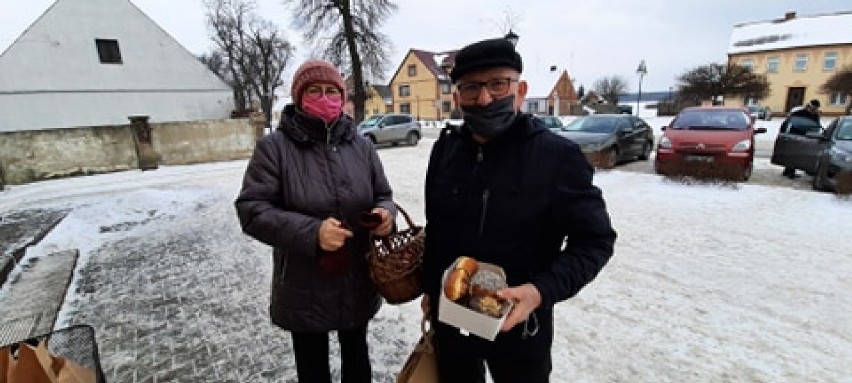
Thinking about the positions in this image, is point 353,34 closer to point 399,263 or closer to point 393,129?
point 393,129

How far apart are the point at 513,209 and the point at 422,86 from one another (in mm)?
48534

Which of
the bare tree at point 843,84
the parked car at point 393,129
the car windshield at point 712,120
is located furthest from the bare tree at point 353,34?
the bare tree at point 843,84

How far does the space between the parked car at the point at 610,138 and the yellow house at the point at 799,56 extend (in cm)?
3218

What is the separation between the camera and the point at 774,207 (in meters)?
6.50

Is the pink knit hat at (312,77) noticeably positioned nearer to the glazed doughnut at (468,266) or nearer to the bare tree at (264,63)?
the glazed doughnut at (468,266)

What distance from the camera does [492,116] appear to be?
1471mm

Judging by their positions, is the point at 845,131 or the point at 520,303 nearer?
the point at 520,303

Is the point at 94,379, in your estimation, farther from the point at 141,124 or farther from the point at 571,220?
the point at 141,124

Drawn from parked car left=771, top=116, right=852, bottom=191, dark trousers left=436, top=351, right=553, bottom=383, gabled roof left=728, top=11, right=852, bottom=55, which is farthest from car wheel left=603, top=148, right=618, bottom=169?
gabled roof left=728, top=11, right=852, bottom=55

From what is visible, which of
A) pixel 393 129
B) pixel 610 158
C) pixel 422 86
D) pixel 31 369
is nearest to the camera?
pixel 31 369

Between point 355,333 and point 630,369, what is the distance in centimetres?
186

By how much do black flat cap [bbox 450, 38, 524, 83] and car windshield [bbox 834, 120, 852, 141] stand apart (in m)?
9.60

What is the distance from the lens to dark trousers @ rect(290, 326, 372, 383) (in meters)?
2.18

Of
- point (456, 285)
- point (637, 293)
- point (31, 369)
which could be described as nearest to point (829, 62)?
point (637, 293)
